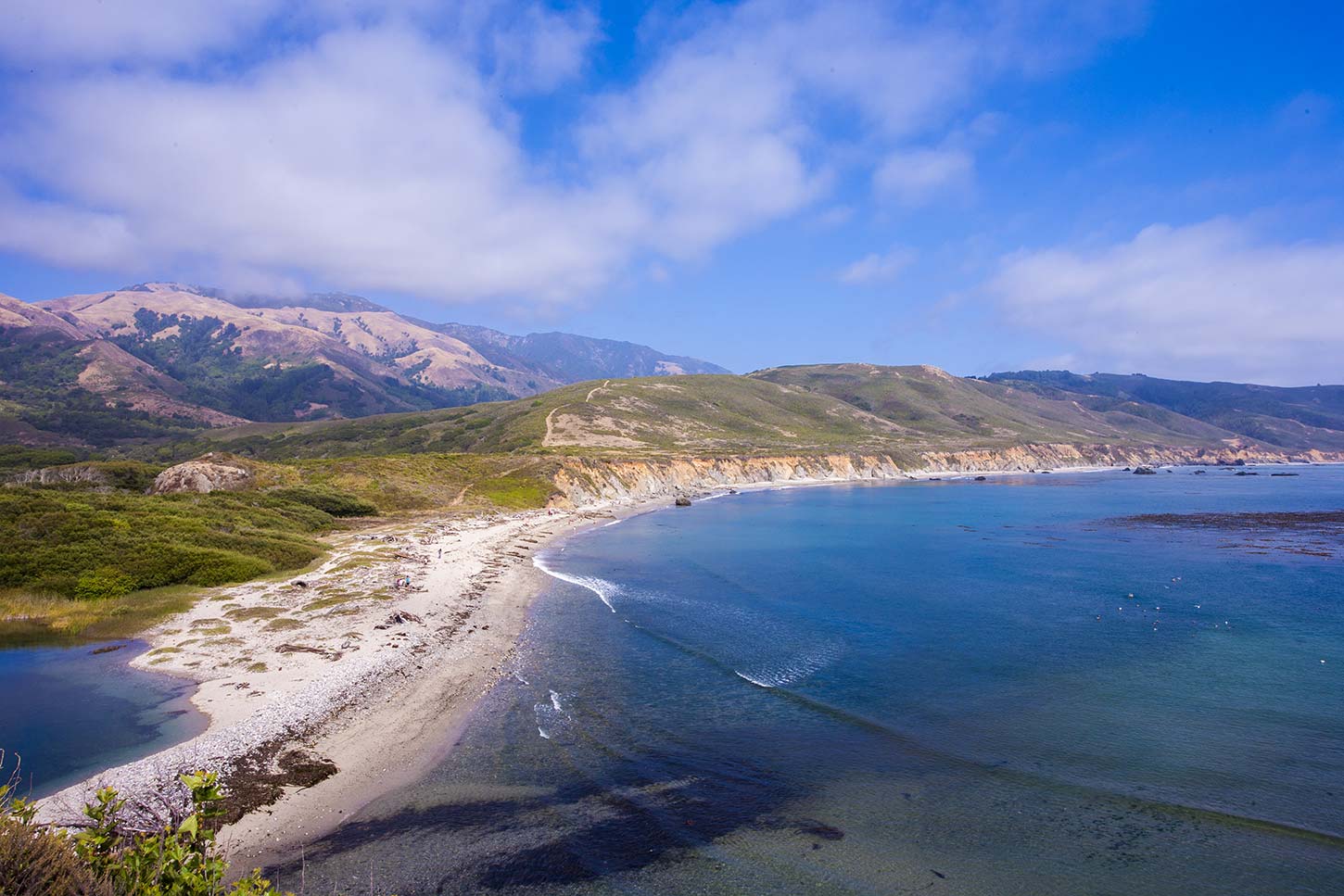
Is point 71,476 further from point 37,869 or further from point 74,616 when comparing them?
point 37,869

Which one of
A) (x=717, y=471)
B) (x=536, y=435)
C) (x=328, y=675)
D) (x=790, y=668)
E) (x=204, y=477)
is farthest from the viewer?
(x=536, y=435)

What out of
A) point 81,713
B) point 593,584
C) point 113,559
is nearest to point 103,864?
point 81,713

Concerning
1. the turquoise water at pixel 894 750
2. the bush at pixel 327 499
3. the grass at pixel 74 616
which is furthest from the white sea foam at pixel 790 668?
the bush at pixel 327 499

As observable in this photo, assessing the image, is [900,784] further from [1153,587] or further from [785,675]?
[1153,587]

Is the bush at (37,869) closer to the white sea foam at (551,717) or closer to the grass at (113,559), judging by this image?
the white sea foam at (551,717)

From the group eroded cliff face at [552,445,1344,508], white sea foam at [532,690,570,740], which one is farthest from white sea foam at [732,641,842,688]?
eroded cliff face at [552,445,1344,508]

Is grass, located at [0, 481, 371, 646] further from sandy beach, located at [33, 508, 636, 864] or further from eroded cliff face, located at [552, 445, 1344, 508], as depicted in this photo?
eroded cliff face, located at [552, 445, 1344, 508]
